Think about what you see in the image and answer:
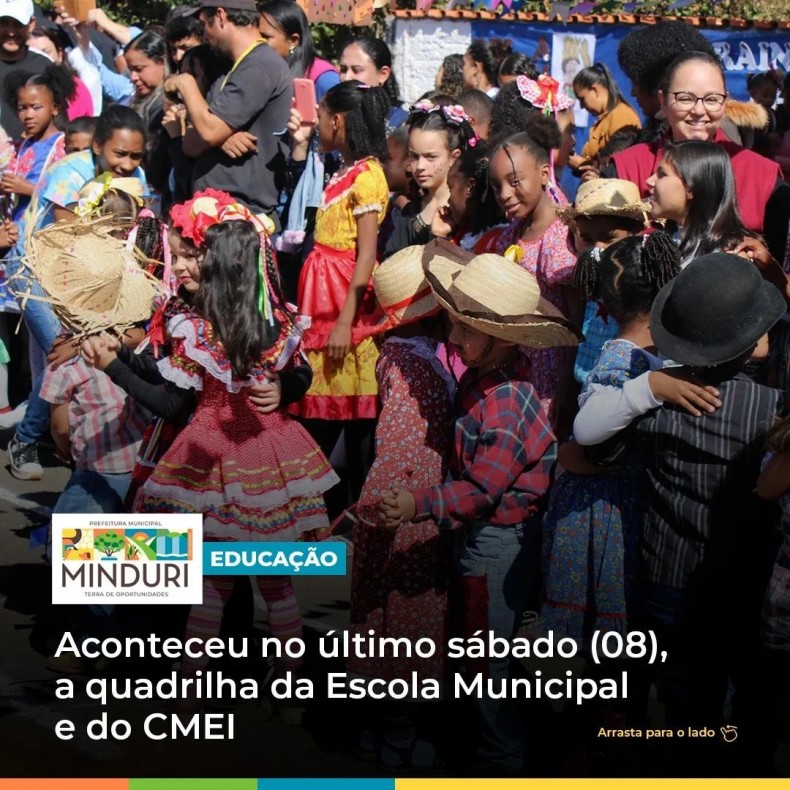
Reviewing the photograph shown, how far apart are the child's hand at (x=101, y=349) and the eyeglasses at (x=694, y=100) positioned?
217 centimetres

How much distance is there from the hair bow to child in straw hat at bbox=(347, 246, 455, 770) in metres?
2.45

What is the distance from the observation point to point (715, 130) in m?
4.78

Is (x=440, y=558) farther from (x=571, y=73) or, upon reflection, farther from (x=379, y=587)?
(x=571, y=73)

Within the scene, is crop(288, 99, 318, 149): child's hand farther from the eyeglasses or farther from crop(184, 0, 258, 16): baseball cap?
the eyeglasses

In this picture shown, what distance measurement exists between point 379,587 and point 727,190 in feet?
5.60

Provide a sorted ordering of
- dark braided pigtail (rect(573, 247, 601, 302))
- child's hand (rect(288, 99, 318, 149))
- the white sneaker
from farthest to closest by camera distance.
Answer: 1. the white sneaker
2. child's hand (rect(288, 99, 318, 149))
3. dark braided pigtail (rect(573, 247, 601, 302))

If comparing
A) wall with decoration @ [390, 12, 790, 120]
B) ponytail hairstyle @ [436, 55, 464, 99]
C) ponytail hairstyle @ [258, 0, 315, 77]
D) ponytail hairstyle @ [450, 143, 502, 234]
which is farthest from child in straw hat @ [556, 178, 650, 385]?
wall with decoration @ [390, 12, 790, 120]

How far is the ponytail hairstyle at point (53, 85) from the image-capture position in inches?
309

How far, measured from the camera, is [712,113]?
466 cm

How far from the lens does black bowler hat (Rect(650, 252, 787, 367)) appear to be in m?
3.30

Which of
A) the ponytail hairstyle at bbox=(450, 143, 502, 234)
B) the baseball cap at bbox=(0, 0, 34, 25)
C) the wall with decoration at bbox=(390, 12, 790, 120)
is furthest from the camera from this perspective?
the wall with decoration at bbox=(390, 12, 790, 120)

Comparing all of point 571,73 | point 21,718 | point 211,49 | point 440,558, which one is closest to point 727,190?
point 440,558

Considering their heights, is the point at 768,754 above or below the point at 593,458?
below

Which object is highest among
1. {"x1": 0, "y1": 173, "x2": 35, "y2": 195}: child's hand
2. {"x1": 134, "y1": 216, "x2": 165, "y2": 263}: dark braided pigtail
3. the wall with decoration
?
the wall with decoration
